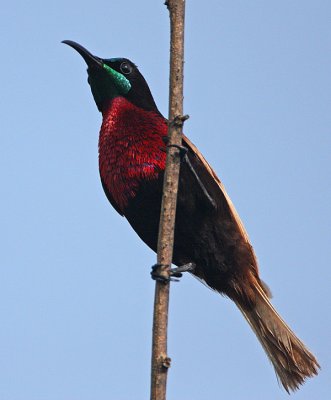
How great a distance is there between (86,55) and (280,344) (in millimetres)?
2726

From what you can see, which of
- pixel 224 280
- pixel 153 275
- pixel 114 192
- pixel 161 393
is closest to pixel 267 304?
pixel 224 280

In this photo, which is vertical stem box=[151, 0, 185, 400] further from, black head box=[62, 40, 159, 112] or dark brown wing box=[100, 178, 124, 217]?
dark brown wing box=[100, 178, 124, 217]

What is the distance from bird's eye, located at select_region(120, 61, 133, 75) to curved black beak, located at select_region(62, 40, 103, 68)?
0.19 metres

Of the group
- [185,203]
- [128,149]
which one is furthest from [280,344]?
[128,149]

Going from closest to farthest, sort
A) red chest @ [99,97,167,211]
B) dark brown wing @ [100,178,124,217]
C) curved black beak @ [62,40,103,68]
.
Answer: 1. red chest @ [99,97,167,211]
2. curved black beak @ [62,40,103,68]
3. dark brown wing @ [100,178,124,217]

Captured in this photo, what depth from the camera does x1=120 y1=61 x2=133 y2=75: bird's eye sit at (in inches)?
250

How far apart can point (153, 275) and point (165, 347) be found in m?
0.48

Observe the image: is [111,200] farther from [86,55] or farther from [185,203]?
[86,55]

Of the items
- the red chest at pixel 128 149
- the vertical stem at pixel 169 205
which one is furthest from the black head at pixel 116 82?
the vertical stem at pixel 169 205

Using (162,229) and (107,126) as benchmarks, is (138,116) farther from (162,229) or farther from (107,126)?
(162,229)

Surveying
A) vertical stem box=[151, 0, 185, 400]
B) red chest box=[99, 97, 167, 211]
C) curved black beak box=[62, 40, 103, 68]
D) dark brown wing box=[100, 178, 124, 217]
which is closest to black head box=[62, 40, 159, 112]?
curved black beak box=[62, 40, 103, 68]

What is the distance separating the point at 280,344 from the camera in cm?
638

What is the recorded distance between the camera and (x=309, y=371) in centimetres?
626

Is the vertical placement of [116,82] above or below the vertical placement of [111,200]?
above
